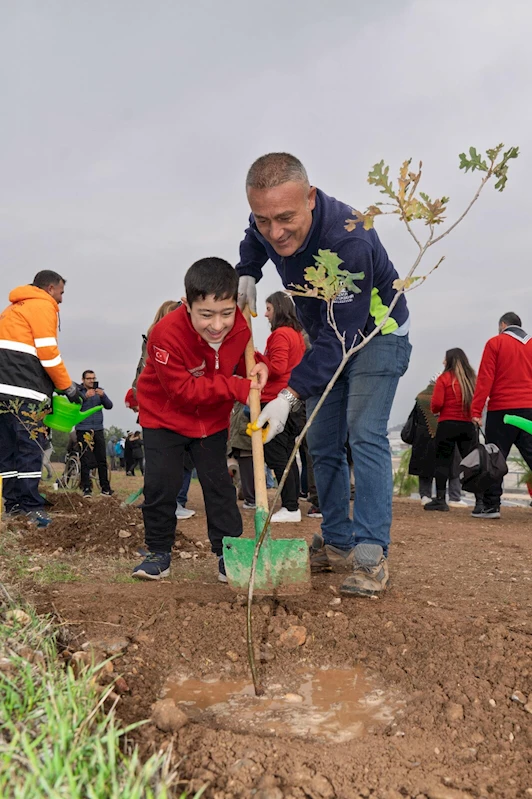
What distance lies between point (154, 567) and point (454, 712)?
6.42ft

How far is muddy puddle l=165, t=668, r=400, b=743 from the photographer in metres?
1.81

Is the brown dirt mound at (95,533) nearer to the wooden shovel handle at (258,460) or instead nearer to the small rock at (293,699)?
the wooden shovel handle at (258,460)

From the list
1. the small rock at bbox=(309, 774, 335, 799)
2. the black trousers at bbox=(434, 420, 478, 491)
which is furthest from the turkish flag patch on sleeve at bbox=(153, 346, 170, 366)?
the black trousers at bbox=(434, 420, 478, 491)

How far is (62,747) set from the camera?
4.47 ft

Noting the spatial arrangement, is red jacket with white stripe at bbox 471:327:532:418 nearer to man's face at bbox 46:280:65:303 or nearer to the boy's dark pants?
the boy's dark pants

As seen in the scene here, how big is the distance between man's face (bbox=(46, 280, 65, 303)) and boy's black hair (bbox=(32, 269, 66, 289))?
0.02m

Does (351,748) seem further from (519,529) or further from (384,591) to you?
(519,529)

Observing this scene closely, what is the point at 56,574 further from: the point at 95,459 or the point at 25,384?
the point at 95,459

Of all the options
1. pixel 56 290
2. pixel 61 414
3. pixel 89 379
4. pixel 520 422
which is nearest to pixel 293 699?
pixel 61 414

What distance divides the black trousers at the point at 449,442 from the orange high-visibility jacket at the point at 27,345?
420cm

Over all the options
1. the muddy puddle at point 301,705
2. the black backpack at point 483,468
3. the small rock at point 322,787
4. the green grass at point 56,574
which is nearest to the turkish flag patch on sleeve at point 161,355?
the green grass at point 56,574

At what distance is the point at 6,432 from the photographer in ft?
18.5

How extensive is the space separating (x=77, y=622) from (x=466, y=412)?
225 inches

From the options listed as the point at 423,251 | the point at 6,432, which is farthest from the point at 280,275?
the point at 6,432
